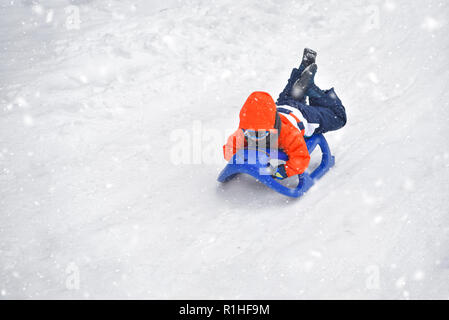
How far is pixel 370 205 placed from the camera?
2.51 metres

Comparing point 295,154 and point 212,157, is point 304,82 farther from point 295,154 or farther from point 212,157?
point 212,157

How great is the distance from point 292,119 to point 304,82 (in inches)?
24.8

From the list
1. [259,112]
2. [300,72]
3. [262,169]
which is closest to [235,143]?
[262,169]

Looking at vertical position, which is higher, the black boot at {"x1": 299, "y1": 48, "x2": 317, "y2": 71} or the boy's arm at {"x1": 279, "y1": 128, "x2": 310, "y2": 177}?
the black boot at {"x1": 299, "y1": 48, "x2": 317, "y2": 71}

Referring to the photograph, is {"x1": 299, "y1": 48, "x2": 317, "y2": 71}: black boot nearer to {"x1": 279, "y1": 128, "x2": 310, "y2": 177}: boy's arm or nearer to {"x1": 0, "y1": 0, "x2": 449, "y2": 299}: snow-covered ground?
{"x1": 0, "y1": 0, "x2": 449, "y2": 299}: snow-covered ground

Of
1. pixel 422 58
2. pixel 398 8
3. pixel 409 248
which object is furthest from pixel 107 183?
pixel 398 8

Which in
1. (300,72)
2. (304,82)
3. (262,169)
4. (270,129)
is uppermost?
(300,72)

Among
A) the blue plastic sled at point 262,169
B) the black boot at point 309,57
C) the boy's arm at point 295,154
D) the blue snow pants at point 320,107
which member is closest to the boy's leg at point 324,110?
the blue snow pants at point 320,107

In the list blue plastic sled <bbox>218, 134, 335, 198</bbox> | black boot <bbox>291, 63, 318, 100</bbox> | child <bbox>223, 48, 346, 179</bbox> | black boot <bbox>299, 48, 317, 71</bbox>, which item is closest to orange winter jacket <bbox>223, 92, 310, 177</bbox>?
child <bbox>223, 48, 346, 179</bbox>

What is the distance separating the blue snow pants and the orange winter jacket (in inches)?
12.3

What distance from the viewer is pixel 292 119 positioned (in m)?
3.16

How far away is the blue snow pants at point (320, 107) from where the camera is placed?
3.44m

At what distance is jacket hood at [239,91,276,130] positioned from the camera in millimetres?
2783

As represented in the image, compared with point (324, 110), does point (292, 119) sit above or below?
below
